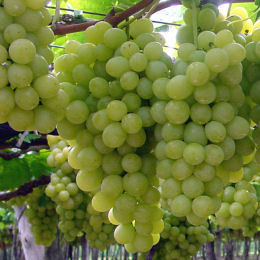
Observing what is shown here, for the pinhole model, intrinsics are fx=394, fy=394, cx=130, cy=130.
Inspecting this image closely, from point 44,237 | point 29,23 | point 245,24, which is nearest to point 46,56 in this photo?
point 29,23

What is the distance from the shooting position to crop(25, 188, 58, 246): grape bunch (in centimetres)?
250

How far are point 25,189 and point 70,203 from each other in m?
0.40

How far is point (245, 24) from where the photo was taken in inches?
30.6

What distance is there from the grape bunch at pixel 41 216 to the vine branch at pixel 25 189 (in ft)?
0.57

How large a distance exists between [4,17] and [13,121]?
0.14 metres

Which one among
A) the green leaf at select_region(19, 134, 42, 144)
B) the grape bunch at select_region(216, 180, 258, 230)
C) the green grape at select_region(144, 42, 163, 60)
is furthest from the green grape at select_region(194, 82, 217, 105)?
the green leaf at select_region(19, 134, 42, 144)

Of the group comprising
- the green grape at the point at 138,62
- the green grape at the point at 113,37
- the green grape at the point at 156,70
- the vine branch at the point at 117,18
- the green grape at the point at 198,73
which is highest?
the vine branch at the point at 117,18

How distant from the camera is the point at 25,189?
7.57ft

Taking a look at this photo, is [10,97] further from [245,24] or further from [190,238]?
[190,238]

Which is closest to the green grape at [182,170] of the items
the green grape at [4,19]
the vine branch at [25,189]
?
the green grape at [4,19]

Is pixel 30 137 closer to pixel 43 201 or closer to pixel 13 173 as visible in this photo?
pixel 13 173

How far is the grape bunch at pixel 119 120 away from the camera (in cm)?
62

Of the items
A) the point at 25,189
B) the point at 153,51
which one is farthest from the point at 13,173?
the point at 153,51

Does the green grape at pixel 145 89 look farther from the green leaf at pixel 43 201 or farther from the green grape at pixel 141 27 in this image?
the green leaf at pixel 43 201
